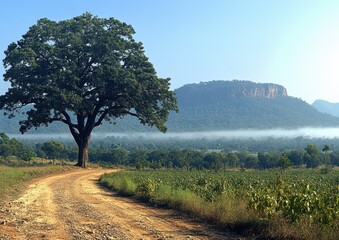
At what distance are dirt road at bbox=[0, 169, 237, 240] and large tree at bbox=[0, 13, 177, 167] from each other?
79.8 ft

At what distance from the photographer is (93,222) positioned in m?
13.1

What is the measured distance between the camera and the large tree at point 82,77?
42281mm

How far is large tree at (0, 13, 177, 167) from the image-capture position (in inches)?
1665

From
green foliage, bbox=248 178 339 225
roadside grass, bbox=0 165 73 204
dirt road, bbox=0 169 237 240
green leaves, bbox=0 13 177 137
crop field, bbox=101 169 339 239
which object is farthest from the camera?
green leaves, bbox=0 13 177 137

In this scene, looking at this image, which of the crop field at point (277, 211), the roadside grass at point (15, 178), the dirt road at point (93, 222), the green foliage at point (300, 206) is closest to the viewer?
the crop field at point (277, 211)

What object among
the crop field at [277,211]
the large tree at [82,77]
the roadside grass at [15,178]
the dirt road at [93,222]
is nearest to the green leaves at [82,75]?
the large tree at [82,77]

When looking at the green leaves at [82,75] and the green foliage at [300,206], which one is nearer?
the green foliage at [300,206]

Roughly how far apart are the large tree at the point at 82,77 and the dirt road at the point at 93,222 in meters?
24.3

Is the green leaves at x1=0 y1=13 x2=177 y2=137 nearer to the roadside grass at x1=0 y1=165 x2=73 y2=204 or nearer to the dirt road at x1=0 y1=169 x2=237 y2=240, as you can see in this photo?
the roadside grass at x1=0 y1=165 x2=73 y2=204

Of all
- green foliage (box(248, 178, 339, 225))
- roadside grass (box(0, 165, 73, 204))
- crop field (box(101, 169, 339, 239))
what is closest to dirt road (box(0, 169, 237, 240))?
crop field (box(101, 169, 339, 239))

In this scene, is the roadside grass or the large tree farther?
the large tree

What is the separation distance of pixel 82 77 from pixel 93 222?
34.2 meters

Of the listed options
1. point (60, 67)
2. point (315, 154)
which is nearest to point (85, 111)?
point (60, 67)

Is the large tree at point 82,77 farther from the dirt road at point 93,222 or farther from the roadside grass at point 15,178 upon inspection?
the dirt road at point 93,222
